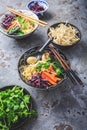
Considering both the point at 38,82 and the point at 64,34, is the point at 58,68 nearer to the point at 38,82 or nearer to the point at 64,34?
the point at 38,82

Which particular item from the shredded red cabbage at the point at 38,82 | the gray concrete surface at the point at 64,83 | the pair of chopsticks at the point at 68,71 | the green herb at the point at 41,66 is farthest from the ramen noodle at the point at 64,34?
the shredded red cabbage at the point at 38,82

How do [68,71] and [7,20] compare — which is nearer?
[68,71]

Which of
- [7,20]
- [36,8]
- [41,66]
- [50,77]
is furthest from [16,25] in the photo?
[50,77]

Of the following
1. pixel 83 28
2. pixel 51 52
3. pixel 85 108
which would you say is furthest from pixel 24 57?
pixel 83 28

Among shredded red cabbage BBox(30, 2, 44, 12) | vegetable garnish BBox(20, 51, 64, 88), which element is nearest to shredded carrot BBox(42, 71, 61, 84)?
vegetable garnish BBox(20, 51, 64, 88)

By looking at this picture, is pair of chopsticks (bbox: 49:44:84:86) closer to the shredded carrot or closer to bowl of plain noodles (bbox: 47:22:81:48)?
the shredded carrot

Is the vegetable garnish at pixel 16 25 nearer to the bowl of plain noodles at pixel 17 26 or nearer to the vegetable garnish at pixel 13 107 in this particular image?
the bowl of plain noodles at pixel 17 26
